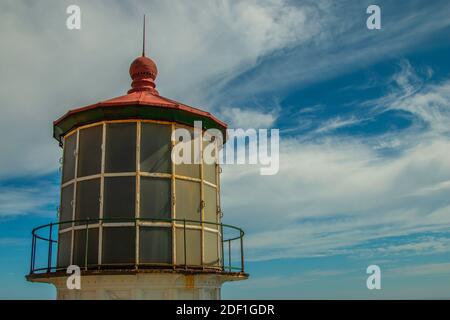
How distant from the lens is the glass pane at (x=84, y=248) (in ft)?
41.5

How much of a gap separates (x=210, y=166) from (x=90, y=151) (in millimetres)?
3567

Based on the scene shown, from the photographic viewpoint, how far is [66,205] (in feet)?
45.3

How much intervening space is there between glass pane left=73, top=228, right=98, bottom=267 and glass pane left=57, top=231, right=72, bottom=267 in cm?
37

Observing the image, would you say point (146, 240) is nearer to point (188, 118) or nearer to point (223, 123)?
point (188, 118)

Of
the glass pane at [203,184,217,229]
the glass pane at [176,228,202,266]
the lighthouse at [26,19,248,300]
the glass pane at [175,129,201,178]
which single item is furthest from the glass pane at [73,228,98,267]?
the glass pane at [203,184,217,229]

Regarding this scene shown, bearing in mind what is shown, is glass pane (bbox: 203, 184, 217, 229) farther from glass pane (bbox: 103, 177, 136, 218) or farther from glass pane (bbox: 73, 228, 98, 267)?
glass pane (bbox: 73, 228, 98, 267)

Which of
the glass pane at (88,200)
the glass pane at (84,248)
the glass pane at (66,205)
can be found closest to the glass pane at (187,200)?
the glass pane at (88,200)

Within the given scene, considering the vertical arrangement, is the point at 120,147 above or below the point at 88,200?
above

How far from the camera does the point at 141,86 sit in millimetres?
15438

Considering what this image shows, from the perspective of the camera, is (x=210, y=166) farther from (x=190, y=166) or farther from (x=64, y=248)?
(x=64, y=248)

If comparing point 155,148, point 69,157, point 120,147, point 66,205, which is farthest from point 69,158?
point 155,148
